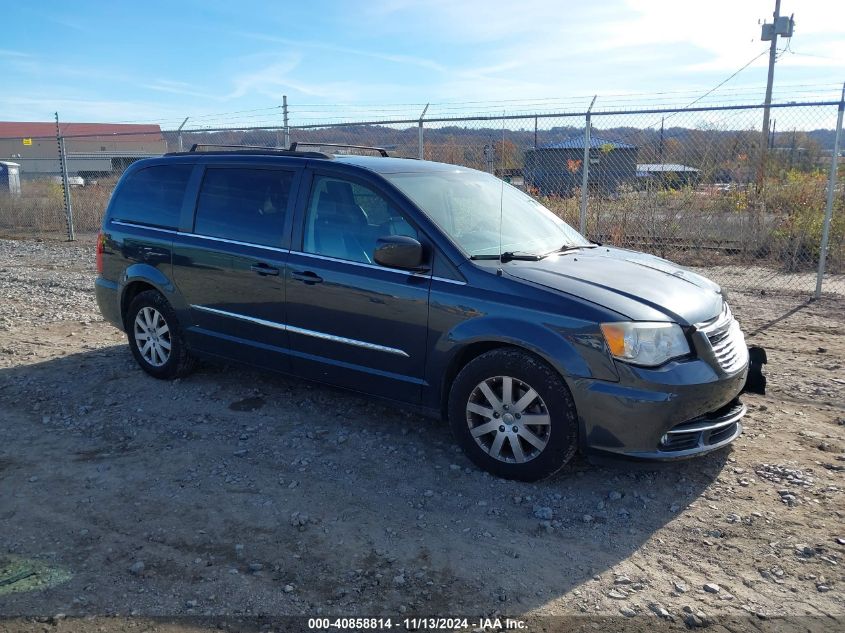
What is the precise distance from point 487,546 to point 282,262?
242 centimetres

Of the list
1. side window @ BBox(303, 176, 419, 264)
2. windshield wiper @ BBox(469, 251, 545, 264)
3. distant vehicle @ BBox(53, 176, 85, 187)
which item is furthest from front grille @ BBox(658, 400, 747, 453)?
distant vehicle @ BBox(53, 176, 85, 187)

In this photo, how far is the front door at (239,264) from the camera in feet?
16.1

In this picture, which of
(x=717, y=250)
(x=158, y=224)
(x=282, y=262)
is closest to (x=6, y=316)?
(x=158, y=224)

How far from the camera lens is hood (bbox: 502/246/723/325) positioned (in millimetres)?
3781

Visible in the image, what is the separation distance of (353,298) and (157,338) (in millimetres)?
2232

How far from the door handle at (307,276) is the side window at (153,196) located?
1433 mm

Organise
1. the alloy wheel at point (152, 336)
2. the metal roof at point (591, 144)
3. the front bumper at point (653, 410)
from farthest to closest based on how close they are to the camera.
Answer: the metal roof at point (591, 144) < the alloy wheel at point (152, 336) < the front bumper at point (653, 410)

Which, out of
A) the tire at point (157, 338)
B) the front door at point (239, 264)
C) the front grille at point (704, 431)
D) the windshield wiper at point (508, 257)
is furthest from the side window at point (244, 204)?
the front grille at point (704, 431)

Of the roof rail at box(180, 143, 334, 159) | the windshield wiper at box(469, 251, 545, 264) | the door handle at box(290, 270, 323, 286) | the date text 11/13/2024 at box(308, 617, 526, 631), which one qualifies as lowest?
the date text 11/13/2024 at box(308, 617, 526, 631)

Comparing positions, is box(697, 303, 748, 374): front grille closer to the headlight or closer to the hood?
the hood

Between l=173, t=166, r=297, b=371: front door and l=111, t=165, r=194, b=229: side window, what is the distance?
270mm

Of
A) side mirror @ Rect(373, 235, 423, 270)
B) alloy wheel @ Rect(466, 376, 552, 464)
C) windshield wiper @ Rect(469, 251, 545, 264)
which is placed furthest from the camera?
windshield wiper @ Rect(469, 251, 545, 264)

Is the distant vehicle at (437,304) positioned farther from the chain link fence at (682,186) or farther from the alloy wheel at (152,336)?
the chain link fence at (682,186)

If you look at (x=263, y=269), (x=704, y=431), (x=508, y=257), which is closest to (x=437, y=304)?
(x=508, y=257)
